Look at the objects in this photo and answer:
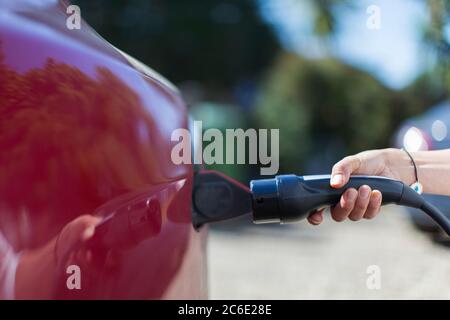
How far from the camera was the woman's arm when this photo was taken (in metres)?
1.21

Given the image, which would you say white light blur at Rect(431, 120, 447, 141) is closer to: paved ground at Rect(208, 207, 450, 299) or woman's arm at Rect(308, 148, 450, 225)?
paved ground at Rect(208, 207, 450, 299)

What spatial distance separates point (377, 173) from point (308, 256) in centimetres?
349

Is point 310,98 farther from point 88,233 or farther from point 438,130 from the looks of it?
point 88,233

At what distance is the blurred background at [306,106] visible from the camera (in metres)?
1.88

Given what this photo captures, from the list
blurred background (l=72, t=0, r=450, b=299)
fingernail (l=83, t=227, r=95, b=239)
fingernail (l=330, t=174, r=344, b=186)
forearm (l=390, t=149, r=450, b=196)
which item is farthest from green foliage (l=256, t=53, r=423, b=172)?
fingernail (l=83, t=227, r=95, b=239)

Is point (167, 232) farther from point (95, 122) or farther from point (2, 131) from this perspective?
point (2, 131)

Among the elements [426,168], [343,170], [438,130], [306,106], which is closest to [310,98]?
[306,106]

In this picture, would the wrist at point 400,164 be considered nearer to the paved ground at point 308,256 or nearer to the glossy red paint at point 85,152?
the glossy red paint at point 85,152

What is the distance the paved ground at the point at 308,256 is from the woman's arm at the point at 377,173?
88cm

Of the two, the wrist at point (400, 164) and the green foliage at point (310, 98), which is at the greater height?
the green foliage at point (310, 98)

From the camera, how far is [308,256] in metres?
4.74

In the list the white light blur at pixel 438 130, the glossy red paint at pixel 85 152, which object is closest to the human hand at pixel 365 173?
the glossy red paint at pixel 85 152

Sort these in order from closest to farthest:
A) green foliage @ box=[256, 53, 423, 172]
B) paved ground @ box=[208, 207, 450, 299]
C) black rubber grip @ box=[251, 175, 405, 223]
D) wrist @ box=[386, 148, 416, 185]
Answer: black rubber grip @ box=[251, 175, 405, 223] < wrist @ box=[386, 148, 416, 185] < paved ground @ box=[208, 207, 450, 299] < green foliage @ box=[256, 53, 423, 172]
